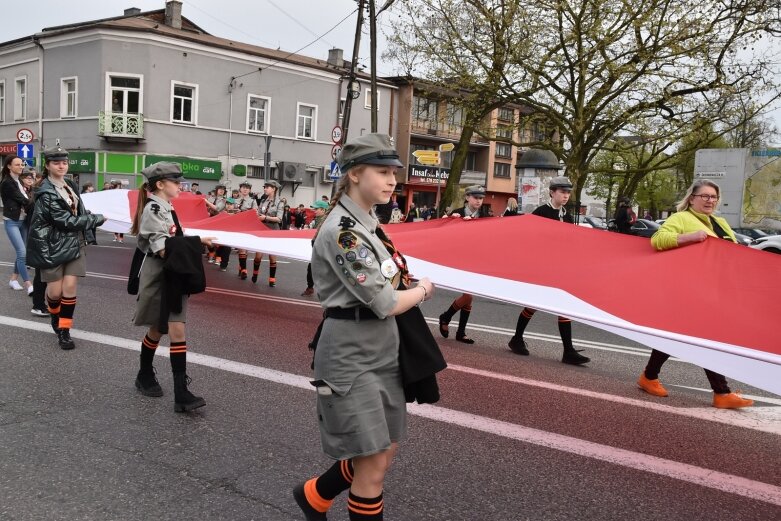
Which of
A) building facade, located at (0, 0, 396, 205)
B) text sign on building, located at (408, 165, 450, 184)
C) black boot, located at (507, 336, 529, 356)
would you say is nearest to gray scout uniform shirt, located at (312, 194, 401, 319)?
black boot, located at (507, 336, 529, 356)

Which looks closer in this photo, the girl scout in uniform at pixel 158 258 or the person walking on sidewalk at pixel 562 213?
the girl scout in uniform at pixel 158 258

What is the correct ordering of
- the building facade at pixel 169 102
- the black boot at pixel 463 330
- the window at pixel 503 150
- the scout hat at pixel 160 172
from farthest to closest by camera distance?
the window at pixel 503 150 < the building facade at pixel 169 102 < the black boot at pixel 463 330 < the scout hat at pixel 160 172

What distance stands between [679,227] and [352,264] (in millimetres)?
3624

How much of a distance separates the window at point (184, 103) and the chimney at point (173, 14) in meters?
4.61

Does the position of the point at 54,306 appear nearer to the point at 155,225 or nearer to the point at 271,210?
the point at 155,225

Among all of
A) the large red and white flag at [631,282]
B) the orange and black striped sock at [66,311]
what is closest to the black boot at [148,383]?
the orange and black striped sock at [66,311]

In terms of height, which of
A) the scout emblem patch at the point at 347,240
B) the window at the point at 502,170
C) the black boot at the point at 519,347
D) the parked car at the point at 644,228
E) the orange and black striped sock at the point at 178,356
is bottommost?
the black boot at the point at 519,347

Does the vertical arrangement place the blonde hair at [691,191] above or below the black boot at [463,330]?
above

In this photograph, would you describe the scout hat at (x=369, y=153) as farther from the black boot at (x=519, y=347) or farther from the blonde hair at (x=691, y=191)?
the black boot at (x=519, y=347)

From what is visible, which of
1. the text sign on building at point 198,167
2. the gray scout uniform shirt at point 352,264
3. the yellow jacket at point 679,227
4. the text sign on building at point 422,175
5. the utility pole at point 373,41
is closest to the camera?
the gray scout uniform shirt at point 352,264

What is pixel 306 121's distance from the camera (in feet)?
130

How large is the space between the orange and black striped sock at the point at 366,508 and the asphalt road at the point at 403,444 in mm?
820

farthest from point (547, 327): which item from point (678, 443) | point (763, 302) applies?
point (763, 302)

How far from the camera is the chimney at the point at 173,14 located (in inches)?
1441
